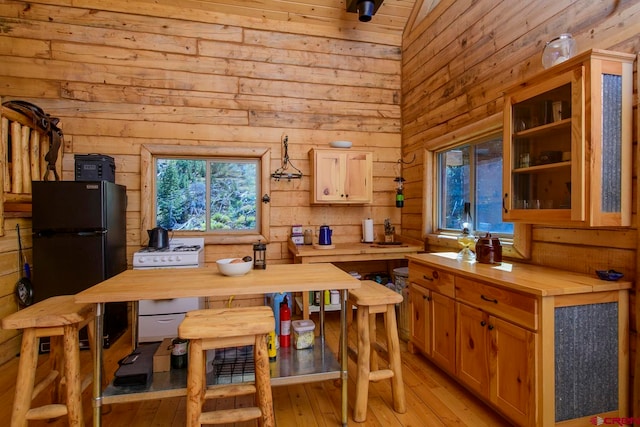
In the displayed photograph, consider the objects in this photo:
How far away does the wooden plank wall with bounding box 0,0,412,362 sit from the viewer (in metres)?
3.54

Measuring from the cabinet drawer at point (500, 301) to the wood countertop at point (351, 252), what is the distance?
1174 mm

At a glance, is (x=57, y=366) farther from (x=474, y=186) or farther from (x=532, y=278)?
(x=474, y=186)

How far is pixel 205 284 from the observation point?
1.83 metres

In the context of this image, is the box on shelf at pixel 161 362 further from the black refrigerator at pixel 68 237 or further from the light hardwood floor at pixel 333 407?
the black refrigerator at pixel 68 237

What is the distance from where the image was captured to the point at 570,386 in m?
1.70

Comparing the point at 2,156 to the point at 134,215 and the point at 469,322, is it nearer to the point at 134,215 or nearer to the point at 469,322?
the point at 134,215

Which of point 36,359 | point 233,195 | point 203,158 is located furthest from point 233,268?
point 203,158

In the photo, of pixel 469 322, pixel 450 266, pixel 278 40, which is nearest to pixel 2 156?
pixel 278 40

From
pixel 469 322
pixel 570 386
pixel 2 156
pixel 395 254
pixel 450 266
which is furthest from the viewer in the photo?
pixel 395 254

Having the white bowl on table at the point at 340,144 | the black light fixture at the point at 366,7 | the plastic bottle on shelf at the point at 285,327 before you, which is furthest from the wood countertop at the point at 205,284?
the black light fixture at the point at 366,7

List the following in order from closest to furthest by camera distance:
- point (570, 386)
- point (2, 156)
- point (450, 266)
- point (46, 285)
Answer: point (570, 386) → point (450, 266) → point (2, 156) → point (46, 285)

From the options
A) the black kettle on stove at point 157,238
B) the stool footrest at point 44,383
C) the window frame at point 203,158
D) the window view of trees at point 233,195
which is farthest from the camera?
the window view of trees at point 233,195

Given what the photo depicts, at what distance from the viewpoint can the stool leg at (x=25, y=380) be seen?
1.65m

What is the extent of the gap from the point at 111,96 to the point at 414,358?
13.2 feet
